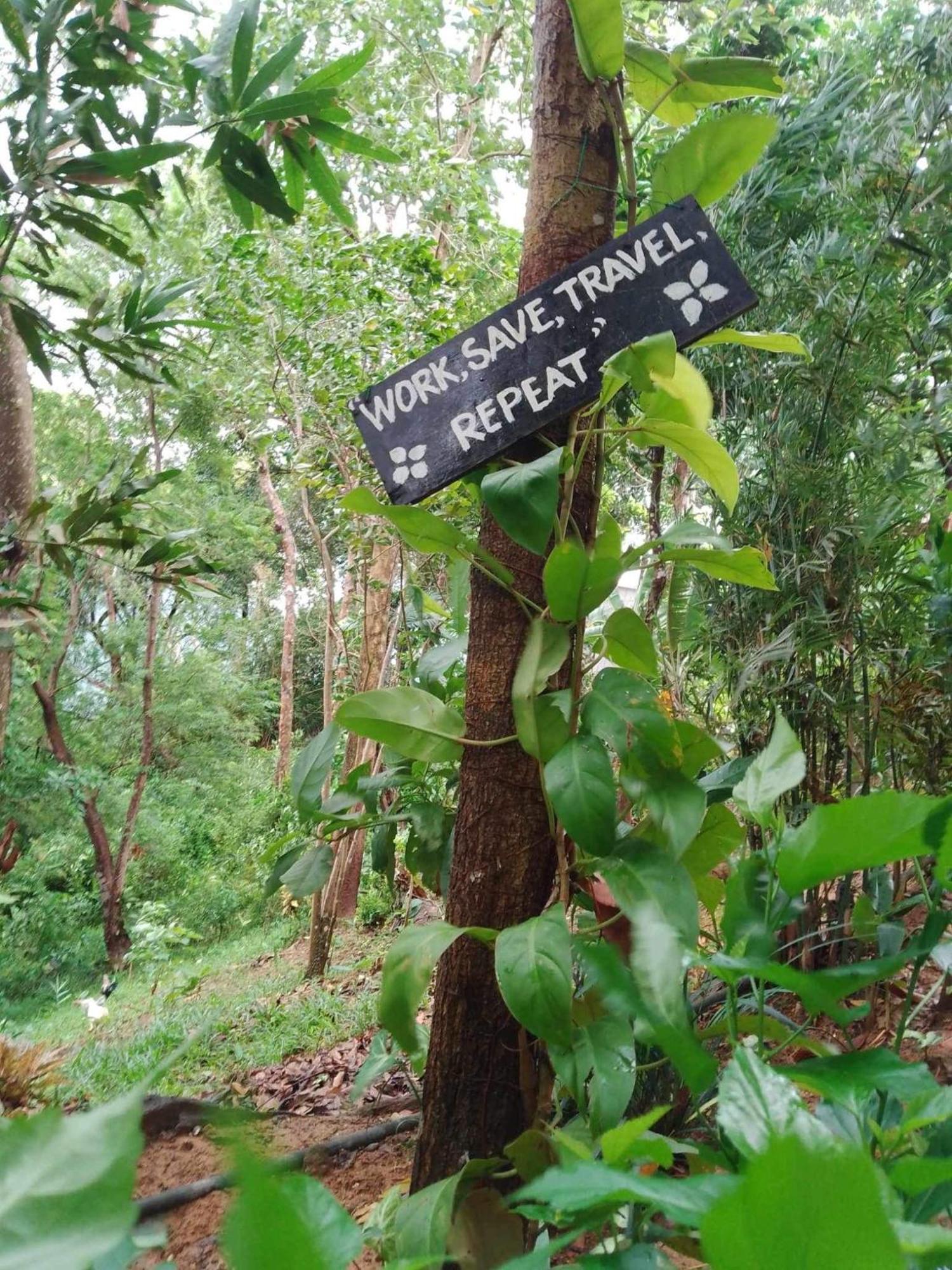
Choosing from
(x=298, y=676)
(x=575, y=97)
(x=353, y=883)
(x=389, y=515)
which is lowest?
(x=353, y=883)

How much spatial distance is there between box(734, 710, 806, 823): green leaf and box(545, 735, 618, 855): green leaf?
0.36 feet

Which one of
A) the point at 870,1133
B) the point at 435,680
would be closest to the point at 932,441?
the point at 435,680

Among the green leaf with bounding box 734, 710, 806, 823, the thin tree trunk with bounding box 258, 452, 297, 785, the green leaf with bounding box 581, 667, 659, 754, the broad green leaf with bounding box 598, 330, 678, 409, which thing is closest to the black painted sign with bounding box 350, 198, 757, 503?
the broad green leaf with bounding box 598, 330, 678, 409

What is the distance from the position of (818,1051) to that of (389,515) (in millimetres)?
540

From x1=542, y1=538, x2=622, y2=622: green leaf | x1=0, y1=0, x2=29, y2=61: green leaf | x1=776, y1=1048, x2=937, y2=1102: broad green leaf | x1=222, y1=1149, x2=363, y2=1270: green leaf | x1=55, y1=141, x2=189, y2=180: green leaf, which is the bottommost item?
x1=776, y1=1048, x2=937, y2=1102: broad green leaf

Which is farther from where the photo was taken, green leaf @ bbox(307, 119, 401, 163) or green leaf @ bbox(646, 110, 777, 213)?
green leaf @ bbox(307, 119, 401, 163)

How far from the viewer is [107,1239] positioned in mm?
158

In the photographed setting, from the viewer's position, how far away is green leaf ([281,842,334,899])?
861mm

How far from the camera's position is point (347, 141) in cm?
125

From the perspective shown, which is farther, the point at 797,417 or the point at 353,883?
the point at 353,883

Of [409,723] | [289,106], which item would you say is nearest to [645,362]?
[409,723]

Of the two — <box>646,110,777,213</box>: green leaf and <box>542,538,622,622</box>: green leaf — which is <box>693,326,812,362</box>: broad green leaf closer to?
<box>646,110,777,213</box>: green leaf

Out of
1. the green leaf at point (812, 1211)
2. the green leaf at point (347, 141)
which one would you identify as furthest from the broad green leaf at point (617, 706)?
the green leaf at point (347, 141)

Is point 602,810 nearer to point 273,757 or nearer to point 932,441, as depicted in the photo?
point 932,441
